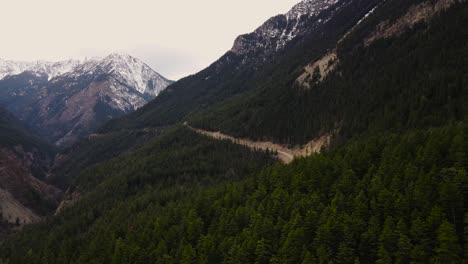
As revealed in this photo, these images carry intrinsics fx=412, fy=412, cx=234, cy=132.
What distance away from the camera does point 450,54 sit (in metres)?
150

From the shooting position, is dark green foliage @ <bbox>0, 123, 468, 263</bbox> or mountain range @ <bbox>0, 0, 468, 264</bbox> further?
mountain range @ <bbox>0, 0, 468, 264</bbox>

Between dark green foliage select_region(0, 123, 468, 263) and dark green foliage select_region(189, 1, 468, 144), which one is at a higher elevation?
dark green foliage select_region(189, 1, 468, 144)

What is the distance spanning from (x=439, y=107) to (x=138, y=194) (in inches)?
4621

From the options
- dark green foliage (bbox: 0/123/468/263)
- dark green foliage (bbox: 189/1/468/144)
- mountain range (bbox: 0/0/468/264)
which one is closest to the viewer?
dark green foliage (bbox: 0/123/468/263)

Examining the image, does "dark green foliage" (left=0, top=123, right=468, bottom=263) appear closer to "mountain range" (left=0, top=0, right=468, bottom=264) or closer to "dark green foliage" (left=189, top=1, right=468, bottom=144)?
"mountain range" (left=0, top=0, right=468, bottom=264)

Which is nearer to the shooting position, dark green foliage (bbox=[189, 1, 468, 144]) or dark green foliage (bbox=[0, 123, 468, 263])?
dark green foliage (bbox=[0, 123, 468, 263])

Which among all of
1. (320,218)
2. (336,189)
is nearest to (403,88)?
(336,189)

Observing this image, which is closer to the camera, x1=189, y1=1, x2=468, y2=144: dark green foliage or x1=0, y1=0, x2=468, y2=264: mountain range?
x1=0, y1=0, x2=468, y2=264: mountain range

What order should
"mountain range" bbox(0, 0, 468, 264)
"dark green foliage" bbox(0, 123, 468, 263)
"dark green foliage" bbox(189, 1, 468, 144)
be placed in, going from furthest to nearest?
"dark green foliage" bbox(189, 1, 468, 144), "mountain range" bbox(0, 0, 468, 264), "dark green foliage" bbox(0, 123, 468, 263)

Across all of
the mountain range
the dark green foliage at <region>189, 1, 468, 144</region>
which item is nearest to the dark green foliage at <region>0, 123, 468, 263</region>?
the mountain range

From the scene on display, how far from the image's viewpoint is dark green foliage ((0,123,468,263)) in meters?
63.9

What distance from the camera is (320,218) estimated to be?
74.7m

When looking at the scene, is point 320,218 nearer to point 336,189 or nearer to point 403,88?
point 336,189

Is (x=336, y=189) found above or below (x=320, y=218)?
above
